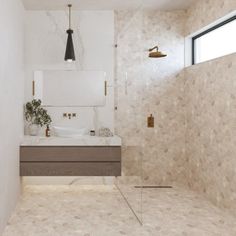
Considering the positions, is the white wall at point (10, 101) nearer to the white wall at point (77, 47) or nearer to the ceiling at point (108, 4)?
the ceiling at point (108, 4)

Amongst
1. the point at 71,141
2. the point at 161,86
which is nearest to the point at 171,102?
the point at 161,86

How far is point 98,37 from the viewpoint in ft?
16.3

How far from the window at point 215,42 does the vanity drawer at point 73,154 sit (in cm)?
183

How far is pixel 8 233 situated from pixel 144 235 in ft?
4.29

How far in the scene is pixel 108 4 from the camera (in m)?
4.62

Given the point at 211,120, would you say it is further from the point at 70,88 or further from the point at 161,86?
the point at 70,88

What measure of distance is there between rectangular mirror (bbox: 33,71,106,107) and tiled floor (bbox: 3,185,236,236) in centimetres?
131

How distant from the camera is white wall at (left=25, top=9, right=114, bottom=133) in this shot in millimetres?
4883

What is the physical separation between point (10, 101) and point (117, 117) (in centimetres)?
182

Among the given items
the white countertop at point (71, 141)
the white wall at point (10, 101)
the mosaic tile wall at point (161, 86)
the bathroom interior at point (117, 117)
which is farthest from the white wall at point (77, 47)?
the white countertop at point (71, 141)

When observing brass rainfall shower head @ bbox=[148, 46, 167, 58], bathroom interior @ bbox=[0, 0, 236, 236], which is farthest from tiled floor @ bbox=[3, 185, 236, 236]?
brass rainfall shower head @ bbox=[148, 46, 167, 58]

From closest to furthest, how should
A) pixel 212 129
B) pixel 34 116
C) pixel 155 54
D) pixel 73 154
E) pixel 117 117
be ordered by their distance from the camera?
pixel 212 129
pixel 155 54
pixel 73 154
pixel 34 116
pixel 117 117

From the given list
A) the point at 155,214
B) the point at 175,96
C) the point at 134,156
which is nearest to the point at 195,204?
the point at 155,214

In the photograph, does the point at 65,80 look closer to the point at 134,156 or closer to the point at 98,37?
the point at 98,37
